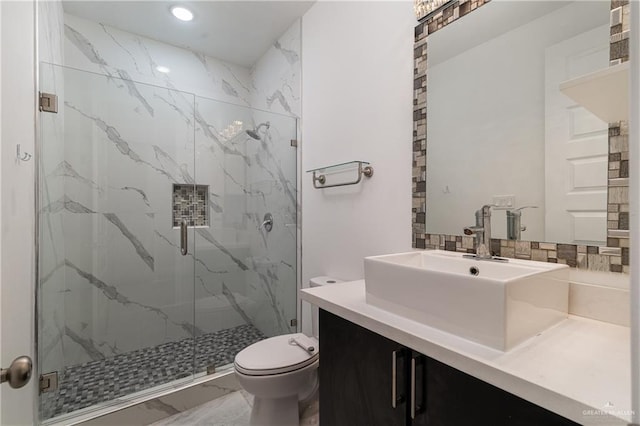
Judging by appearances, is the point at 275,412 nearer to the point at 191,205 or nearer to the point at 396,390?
the point at 396,390

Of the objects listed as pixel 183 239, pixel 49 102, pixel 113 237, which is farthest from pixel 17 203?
pixel 183 239

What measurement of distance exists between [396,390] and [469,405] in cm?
20

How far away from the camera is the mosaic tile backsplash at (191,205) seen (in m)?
2.31

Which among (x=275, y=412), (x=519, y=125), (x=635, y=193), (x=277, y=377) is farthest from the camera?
(x=275, y=412)

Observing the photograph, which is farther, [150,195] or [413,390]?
[150,195]

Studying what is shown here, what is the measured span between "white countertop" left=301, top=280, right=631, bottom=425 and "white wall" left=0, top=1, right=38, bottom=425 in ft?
3.56

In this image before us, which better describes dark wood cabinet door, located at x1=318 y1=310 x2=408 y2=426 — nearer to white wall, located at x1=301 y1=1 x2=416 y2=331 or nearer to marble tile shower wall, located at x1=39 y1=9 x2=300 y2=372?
white wall, located at x1=301 y1=1 x2=416 y2=331

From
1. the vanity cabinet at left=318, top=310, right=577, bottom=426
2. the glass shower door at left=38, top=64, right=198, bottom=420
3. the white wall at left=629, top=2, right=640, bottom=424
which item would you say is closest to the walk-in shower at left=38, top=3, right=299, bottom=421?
the glass shower door at left=38, top=64, right=198, bottom=420

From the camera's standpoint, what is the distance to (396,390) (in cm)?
81

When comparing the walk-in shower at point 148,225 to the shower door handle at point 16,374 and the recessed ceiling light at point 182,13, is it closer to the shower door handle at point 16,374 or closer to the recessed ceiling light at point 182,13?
the recessed ceiling light at point 182,13

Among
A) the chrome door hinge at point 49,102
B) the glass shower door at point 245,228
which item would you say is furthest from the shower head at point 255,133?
the chrome door hinge at point 49,102

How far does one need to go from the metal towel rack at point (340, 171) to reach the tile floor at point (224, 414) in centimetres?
131

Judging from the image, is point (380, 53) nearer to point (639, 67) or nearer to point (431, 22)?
point (431, 22)

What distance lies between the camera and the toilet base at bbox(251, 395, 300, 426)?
1.48 metres
